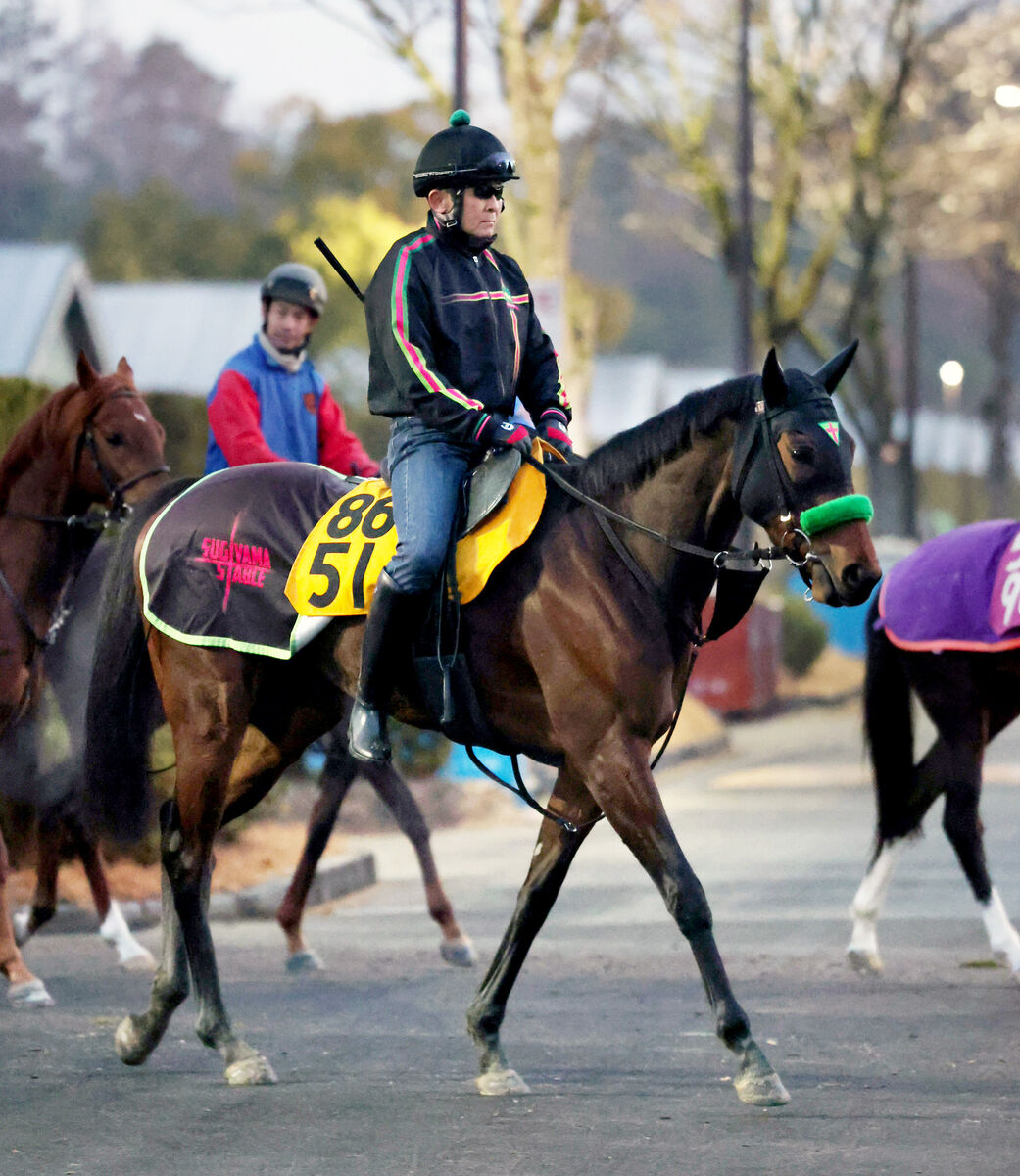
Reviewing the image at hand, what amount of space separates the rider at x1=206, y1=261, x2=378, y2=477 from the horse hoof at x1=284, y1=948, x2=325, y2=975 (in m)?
2.10

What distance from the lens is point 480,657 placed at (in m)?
6.14

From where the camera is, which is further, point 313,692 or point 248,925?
point 248,925

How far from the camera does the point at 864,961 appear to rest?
803 centimetres

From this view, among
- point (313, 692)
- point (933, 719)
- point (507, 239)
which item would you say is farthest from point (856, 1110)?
point (507, 239)

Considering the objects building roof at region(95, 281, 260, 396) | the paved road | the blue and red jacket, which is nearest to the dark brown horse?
the paved road

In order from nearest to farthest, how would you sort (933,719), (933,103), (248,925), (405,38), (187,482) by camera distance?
(187,482)
(933,719)
(248,925)
(405,38)
(933,103)

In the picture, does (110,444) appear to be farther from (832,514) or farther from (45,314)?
(45,314)

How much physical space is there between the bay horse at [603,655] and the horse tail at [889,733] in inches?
106

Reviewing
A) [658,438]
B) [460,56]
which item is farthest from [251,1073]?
[460,56]

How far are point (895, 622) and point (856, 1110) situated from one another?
3.20 meters

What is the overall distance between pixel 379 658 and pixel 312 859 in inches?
99.4

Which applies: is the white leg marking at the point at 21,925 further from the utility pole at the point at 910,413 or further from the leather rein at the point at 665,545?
the utility pole at the point at 910,413

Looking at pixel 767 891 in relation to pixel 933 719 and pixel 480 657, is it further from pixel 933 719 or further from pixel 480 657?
pixel 480 657

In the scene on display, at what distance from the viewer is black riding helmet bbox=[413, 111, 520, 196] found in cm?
608
